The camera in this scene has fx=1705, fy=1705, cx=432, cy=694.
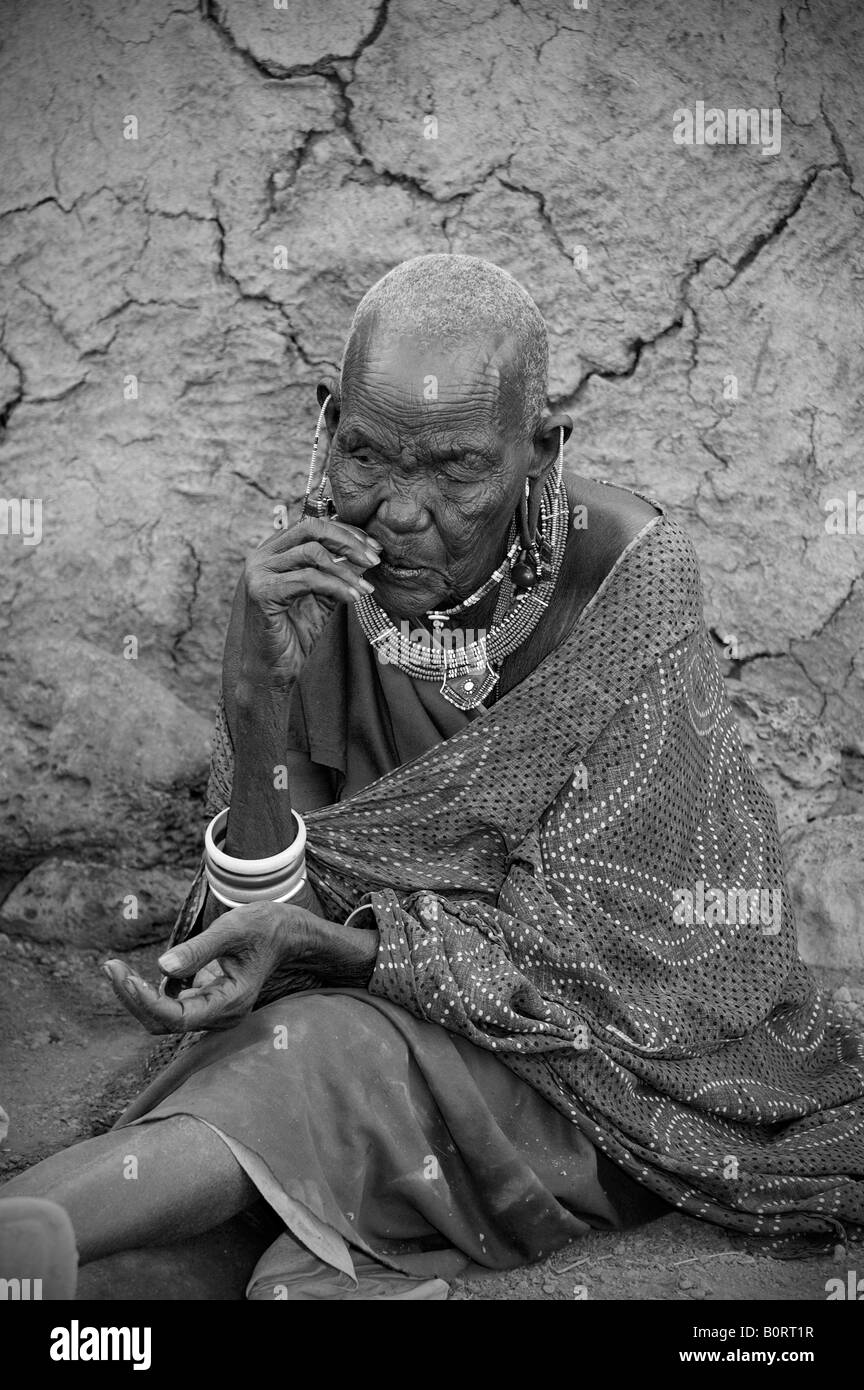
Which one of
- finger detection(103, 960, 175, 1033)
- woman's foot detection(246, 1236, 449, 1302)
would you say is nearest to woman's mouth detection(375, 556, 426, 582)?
finger detection(103, 960, 175, 1033)

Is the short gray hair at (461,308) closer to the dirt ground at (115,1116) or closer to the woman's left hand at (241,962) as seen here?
the woman's left hand at (241,962)

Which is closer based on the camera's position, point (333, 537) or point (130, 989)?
point (130, 989)

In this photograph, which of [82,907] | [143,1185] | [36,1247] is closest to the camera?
[36,1247]

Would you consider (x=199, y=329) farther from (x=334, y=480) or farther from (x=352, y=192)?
(x=334, y=480)

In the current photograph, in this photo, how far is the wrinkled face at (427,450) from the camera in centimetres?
299

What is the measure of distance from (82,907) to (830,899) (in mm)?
1879

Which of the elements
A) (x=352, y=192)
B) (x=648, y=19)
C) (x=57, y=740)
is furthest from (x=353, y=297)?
(x=57, y=740)

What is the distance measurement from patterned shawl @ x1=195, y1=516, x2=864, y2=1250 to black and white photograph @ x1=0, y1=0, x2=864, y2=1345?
11mm

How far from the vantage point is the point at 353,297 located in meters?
4.49

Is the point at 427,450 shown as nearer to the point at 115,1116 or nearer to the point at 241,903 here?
the point at 241,903

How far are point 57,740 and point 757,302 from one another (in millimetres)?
2144

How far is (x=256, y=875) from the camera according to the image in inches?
124

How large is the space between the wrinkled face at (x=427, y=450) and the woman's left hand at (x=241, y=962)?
0.67m

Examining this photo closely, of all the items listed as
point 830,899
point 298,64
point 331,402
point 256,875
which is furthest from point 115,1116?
point 298,64
